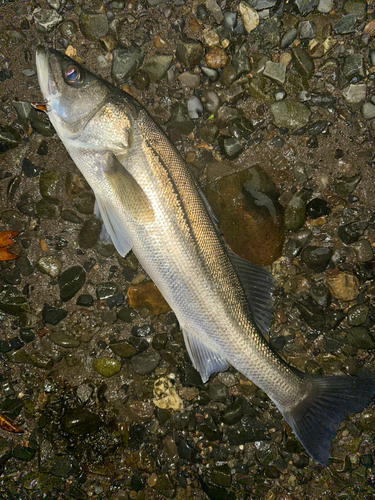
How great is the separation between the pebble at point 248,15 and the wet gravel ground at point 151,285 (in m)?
0.02

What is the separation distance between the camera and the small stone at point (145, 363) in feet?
9.85

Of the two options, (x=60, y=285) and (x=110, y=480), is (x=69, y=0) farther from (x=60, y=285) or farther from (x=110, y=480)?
(x=110, y=480)

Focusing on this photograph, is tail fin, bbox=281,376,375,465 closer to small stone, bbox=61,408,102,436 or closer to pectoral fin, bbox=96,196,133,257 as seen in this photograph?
small stone, bbox=61,408,102,436

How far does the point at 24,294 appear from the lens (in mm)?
3035

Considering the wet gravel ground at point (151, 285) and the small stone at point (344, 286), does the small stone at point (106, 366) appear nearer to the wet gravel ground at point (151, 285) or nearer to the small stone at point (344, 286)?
the wet gravel ground at point (151, 285)

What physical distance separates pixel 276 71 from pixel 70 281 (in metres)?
2.69

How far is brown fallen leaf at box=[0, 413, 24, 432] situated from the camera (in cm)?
298

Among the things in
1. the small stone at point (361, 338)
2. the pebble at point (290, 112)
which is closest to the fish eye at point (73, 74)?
the pebble at point (290, 112)

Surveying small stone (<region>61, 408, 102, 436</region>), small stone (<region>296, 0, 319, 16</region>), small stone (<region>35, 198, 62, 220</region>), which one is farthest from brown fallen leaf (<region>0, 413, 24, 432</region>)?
small stone (<region>296, 0, 319, 16</region>)

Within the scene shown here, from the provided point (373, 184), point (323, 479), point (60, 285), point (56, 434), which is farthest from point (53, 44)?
point (323, 479)

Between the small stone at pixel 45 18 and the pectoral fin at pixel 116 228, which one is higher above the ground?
the small stone at pixel 45 18

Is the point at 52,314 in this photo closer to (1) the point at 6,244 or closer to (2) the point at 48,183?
(1) the point at 6,244

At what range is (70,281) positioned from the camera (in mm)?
2986

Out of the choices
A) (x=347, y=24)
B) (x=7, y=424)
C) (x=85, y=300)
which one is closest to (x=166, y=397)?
(x=85, y=300)
